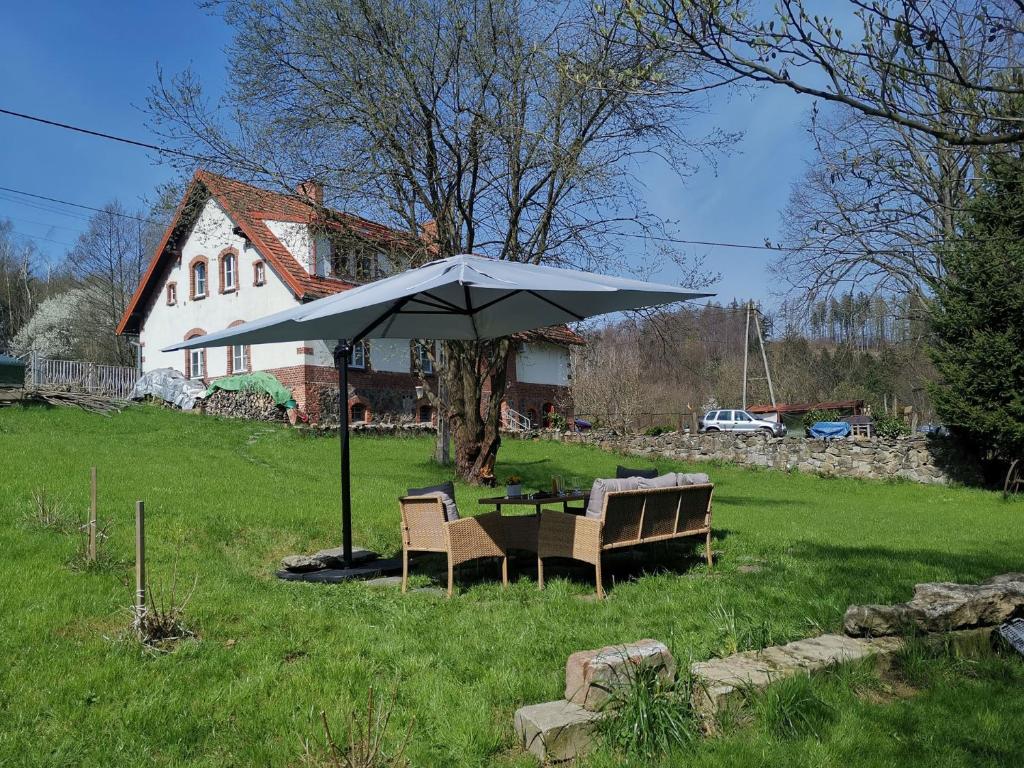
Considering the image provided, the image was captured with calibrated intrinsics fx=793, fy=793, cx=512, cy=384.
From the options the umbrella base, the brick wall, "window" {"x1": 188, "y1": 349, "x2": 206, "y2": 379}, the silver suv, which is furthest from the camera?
the silver suv

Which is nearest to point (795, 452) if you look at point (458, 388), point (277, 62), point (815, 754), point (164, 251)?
point (458, 388)

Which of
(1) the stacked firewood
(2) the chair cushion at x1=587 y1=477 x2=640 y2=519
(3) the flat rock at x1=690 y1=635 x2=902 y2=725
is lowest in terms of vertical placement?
(3) the flat rock at x1=690 y1=635 x2=902 y2=725

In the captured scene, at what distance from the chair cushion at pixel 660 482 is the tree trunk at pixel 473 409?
784cm

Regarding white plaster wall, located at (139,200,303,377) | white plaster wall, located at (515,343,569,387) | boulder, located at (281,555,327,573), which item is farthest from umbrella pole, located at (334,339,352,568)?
white plaster wall, located at (515,343,569,387)

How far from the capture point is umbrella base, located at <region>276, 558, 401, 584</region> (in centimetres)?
667

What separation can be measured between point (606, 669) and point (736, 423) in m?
33.3

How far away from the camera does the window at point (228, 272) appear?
26562 mm

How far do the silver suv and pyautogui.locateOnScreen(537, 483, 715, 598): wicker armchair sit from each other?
89.5 ft

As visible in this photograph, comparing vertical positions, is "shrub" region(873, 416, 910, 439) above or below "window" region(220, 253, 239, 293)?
below

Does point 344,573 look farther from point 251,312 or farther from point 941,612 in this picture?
point 251,312

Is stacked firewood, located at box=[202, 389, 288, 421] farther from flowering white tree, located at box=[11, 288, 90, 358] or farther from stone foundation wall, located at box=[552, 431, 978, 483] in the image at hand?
flowering white tree, located at box=[11, 288, 90, 358]

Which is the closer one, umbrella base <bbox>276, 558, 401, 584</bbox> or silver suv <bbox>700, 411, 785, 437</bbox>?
umbrella base <bbox>276, 558, 401, 584</bbox>

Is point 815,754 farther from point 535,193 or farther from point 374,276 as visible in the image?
point 374,276

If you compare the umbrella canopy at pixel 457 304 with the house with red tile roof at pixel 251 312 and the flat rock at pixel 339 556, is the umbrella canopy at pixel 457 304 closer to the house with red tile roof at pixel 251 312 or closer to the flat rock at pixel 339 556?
the flat rock at pixel 339 556
